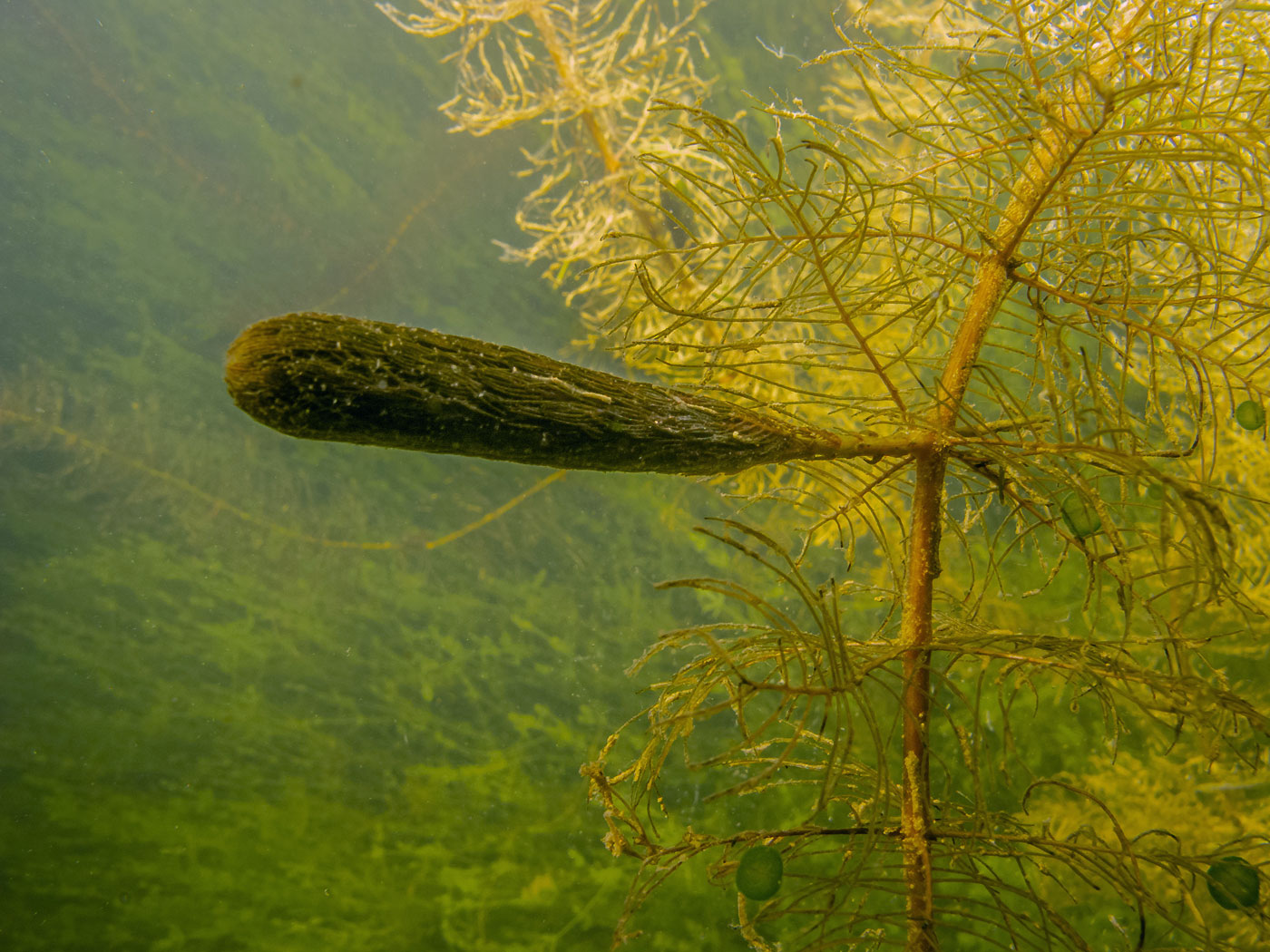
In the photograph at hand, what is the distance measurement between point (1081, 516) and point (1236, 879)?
647mm

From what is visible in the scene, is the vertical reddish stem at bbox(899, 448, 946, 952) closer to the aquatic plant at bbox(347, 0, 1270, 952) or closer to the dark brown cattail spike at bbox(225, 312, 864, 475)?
the aquatic plant at bbox(347, 0, 1270, 952)

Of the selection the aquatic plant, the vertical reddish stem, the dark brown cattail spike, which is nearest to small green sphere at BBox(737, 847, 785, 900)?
the aquatic plant

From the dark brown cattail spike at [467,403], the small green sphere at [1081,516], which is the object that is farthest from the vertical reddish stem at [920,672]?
the dark brown cattail spike at [467,403]

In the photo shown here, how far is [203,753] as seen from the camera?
121 inches

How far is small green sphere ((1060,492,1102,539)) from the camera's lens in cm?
108

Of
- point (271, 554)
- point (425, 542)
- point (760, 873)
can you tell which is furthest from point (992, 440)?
point (271, 554)

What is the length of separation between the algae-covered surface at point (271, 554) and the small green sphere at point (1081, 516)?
2.37 metres

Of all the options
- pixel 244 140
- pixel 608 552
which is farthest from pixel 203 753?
pixel 244 140

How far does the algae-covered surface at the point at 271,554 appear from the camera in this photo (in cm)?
302

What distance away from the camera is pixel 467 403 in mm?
875

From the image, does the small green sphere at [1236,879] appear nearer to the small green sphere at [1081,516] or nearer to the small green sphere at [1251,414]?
the small green sphere at [1081,516]

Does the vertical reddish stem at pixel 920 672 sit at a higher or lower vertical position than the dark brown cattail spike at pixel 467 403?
lower

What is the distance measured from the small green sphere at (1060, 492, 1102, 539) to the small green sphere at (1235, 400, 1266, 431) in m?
0.33

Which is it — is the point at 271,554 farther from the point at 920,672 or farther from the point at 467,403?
the point at 920,672
